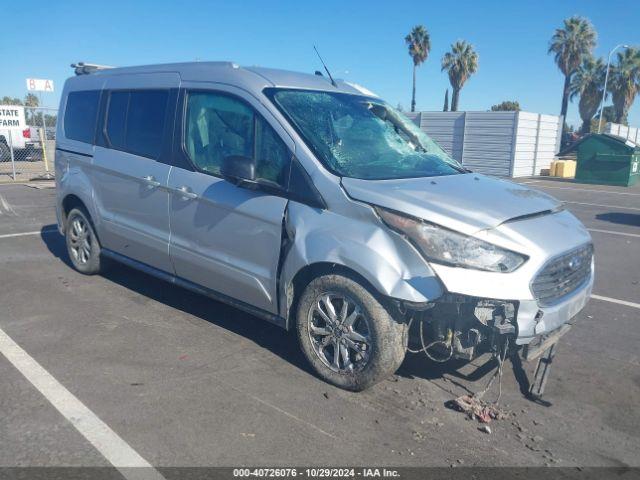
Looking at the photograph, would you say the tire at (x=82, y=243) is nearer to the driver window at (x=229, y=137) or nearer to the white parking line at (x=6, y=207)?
the driver window at (x=229, y=137)

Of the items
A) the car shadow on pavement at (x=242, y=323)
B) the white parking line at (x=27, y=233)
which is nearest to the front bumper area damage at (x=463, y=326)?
the car shadow on pavement at (x=242, y=323)

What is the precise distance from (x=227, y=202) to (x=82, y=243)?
2692 mm

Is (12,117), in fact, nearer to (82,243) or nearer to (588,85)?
(82,243)

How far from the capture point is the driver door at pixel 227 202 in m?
3.95

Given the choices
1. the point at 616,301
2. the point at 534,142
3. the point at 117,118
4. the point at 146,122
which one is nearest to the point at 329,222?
the point at 146,122

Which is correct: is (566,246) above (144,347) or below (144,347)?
above

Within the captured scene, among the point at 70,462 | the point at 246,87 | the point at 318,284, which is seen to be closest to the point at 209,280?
the point at 318,284

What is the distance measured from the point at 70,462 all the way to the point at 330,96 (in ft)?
10.4

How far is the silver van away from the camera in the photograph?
326cm

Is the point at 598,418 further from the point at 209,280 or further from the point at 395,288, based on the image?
the point at 209,280

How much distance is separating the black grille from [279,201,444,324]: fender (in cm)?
64

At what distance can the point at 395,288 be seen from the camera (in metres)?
3.29

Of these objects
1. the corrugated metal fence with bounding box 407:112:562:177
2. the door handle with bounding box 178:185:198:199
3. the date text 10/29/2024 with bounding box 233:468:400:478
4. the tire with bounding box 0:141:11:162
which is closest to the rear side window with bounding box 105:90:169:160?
the door handle with bounding box 178:185:198:199

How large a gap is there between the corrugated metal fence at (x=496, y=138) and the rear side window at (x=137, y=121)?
20075 millimetres
